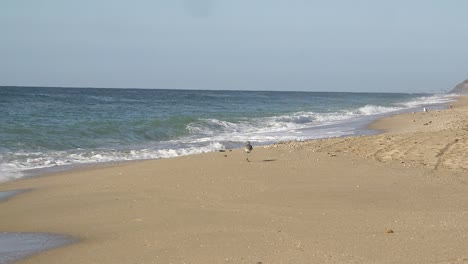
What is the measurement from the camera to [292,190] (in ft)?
29.7

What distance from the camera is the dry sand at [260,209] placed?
→ 5.85 m

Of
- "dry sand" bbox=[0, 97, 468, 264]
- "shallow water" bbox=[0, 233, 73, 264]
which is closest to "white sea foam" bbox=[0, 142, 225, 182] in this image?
"dry sand" bbox=[0, 97, 468, 264]

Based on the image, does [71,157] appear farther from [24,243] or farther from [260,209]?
[24,243]

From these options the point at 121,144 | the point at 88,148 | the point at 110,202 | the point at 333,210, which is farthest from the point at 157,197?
the point at 121,144

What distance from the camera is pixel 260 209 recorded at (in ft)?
25.5

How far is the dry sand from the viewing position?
5848 mm

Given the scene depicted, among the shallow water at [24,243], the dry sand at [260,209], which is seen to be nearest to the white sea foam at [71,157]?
the dry sand at [260,209]

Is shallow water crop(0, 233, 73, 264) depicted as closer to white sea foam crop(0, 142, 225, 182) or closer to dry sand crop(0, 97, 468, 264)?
dry sand crop(0, 97, 468, 264)

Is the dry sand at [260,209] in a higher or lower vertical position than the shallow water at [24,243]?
higher

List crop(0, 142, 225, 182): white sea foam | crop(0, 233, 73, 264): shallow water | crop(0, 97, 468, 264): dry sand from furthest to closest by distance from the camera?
crop(0, 142, 225, 182): white sea foam < crop(0, 233, 73, 264): shallow water < crop(0, 97, 468, 264): dry sand

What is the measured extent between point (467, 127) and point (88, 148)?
36.4 feet

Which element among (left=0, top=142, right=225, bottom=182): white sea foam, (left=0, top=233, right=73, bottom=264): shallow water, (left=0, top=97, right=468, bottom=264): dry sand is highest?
(left=0, top=97, right=468, bottom=264): dry sand

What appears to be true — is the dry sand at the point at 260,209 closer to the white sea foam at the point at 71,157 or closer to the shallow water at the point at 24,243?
the shallow water at the point at 24,243

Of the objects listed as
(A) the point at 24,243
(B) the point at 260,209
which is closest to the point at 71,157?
(B) the point at 260,209
